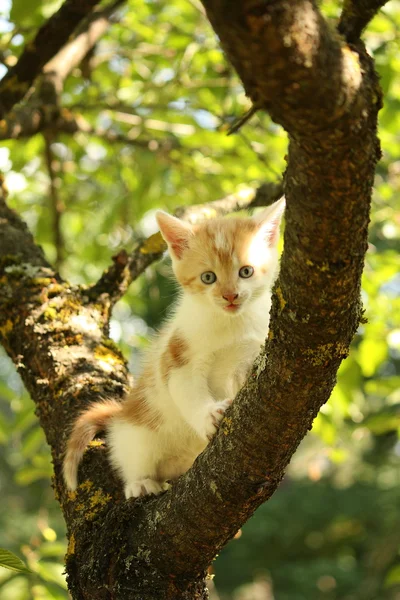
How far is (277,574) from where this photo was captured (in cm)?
1284

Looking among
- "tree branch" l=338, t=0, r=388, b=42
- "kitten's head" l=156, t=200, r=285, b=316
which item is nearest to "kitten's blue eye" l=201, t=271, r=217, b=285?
"kitten's head" l=156, t=200, r=285, b=316

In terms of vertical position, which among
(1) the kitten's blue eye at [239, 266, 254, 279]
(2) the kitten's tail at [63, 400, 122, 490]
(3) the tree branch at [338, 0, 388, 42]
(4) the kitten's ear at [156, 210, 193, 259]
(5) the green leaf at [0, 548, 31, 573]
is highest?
(3) the tree branch at [338, 0, 388, 42]

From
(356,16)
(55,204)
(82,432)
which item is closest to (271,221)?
(82,432)

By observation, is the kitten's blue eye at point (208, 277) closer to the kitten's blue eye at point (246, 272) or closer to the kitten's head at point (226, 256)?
the kitten's head at point (226, 256)

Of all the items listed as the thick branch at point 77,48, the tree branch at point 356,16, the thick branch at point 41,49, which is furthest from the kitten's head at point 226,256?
the thick branch at point 77,48

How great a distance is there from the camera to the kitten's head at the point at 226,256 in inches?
107

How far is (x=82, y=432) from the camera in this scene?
2.48 metres

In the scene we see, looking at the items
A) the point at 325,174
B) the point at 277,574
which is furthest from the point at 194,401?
the point at 277,574

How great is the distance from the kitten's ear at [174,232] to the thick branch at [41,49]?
0.98 m

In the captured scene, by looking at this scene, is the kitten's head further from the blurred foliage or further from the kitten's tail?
the blurred foliage

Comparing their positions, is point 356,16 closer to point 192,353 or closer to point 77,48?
point 192,353

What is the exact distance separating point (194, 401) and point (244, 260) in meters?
0.64

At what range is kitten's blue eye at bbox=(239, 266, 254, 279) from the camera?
277 centimetres

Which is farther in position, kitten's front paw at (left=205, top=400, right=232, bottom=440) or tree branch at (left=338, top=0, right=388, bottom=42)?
kitten's front paw at (left=205, top=400, right=232, bottom=440)
